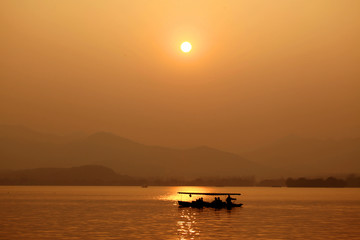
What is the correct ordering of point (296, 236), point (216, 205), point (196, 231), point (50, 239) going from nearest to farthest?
point (50, 239) → point (296, 236) → point (196, 231) → point (216, 205)

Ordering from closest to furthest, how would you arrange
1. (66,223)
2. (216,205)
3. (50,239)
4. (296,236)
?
(50,239) < (296,236) < (66,223) < (216,205)

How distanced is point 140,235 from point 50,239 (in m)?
12.7

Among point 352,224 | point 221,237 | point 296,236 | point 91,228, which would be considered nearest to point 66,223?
point 91,228

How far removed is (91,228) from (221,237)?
77.0ft

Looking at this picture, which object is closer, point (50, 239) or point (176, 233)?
point (50, 239)

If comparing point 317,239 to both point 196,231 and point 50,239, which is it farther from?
point 50,239

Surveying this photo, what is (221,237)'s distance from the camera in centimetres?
7288

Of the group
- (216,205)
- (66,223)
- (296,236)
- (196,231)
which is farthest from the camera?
(216,205)

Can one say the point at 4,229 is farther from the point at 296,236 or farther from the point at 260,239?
the point at 296,236

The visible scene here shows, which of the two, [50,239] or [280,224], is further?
[280,224]

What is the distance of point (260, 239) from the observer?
71.2 meters

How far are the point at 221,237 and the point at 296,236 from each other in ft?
38.2

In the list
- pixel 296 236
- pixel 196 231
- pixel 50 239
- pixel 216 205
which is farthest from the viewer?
pixel 216 205

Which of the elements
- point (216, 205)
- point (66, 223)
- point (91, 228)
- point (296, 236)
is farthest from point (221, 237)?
point (216, 205)
